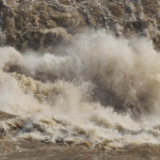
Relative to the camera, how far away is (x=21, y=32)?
13.1 m

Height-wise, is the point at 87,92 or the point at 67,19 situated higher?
the point at 67,19

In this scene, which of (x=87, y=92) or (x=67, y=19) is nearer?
(x=87, y=92)

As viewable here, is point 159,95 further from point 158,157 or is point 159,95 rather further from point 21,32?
point 21,32

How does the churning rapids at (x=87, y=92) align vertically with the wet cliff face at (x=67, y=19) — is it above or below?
below

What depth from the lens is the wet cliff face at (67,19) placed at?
13.0 m

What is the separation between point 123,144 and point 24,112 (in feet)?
9.53

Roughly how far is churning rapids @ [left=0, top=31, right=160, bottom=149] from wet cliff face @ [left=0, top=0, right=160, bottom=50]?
0.58 metres

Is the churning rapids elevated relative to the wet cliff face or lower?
lower

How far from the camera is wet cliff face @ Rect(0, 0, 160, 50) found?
1302cm

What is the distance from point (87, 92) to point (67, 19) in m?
4.06

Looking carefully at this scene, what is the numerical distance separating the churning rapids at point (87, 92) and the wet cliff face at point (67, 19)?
0.58 metres

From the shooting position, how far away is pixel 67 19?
44.7 feet

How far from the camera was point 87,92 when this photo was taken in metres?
10.9

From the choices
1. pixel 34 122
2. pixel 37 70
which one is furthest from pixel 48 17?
pixel 34 122
